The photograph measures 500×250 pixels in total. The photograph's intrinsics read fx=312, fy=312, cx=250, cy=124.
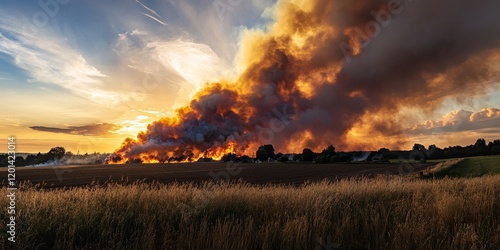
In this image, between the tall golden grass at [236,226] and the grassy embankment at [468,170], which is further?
the grassy embankment at [468,170]

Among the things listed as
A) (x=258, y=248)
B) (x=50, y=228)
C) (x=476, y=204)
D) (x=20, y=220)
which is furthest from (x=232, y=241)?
(x=476, y=204)

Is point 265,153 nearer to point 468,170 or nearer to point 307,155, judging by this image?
point 307,155

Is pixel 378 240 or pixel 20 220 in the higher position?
pixel 20 220

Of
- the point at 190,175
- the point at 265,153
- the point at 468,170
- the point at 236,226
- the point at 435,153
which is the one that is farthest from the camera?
the point at 265,153

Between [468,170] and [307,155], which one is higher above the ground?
A: [307,155]

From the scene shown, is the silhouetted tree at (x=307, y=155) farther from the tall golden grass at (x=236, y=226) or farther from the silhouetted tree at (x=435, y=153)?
the tall golden grass at (x=236, y=226)

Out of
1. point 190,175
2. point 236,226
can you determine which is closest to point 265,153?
point 190,175

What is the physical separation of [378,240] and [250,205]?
12.9ft

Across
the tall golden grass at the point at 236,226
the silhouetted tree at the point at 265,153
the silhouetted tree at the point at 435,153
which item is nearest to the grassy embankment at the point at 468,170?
the tall golden grass at the point at 236,226

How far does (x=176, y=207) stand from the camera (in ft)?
27.4

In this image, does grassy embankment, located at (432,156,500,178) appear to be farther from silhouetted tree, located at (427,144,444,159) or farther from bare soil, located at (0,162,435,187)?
silhouetted tree, located at (427,144,444,159)

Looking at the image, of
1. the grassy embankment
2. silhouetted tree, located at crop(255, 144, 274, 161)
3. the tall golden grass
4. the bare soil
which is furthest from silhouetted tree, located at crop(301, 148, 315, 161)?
the tall golden grass

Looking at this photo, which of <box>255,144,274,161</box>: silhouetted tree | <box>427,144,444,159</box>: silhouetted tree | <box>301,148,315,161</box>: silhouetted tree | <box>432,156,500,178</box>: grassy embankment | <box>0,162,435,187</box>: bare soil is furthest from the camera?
<box>255,144,274,161</box>: silhouetted tree

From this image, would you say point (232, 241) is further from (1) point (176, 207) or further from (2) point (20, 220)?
(2) point (20, 220)
